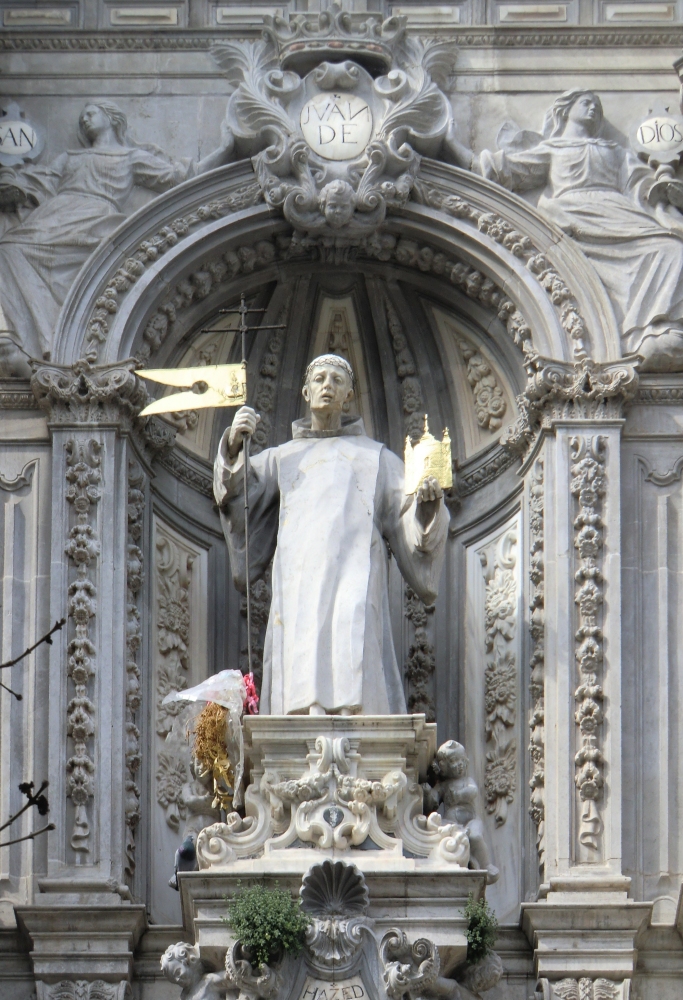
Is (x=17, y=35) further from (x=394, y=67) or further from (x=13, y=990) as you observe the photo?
(x=13, y=990)

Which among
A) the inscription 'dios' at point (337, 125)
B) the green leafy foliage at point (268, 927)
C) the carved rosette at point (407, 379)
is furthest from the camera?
the carved rosette at point (407, 379)

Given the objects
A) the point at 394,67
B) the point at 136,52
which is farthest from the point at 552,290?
the point at 136,52

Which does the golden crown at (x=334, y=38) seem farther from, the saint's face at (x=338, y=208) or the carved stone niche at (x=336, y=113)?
the saint's face at (x=338, y=208)

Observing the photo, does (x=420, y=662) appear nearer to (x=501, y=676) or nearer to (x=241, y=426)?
(x=501, y=676)

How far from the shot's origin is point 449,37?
2022cm

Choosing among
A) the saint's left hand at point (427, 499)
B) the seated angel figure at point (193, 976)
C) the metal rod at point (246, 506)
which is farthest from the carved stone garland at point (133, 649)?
the saint's left hand at point (427, 499)

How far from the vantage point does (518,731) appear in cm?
1908

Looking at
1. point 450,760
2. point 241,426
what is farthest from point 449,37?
point 450,760

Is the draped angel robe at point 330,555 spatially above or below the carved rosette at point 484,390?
below

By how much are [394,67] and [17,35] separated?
7.78ft

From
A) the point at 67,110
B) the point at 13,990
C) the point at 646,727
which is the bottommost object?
the point at 13,990

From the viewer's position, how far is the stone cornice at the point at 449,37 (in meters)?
20.2

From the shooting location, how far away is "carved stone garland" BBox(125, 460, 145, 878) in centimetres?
1858

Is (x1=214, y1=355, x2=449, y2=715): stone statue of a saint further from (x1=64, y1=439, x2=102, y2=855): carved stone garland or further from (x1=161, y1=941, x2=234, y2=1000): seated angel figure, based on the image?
(x1=161, y1=941, x2=234, y2=1000): seated angel figure
